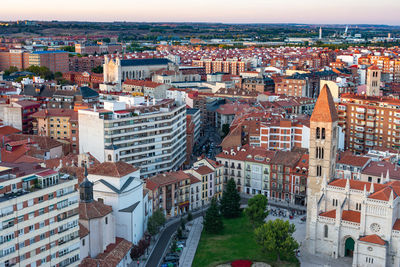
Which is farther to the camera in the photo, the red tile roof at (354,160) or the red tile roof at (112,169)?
the red tile roof at (354,160)

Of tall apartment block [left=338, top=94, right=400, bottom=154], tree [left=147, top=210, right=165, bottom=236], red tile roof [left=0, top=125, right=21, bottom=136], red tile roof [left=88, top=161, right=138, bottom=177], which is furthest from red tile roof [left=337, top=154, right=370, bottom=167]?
red tile roof [left=0, top=125, right=21, bottom=136]

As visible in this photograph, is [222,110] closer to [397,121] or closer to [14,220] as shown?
[397,121]

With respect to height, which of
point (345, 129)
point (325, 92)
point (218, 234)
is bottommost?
point (218, 234)

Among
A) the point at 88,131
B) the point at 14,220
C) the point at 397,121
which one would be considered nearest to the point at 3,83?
the point at 88,131

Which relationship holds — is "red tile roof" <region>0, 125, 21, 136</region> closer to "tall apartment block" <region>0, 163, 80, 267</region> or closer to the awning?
"tall apartment block" <region>0, 163, 80, 267</region>

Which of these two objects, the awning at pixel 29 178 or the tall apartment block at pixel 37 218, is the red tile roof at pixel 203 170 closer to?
the tall apartment block at pixel 37 218

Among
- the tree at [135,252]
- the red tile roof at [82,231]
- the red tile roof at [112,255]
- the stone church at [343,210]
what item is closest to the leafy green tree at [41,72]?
the red tile roof at [112,255]
